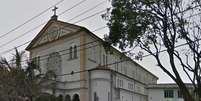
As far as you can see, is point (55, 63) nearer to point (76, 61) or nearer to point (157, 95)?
point (76, 61)

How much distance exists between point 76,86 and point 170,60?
2417 cm

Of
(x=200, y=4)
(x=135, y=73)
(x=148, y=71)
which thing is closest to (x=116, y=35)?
(x=200, y=4)

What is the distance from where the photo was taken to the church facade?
44750 mm

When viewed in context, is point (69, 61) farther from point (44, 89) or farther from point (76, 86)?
point (44, 89)

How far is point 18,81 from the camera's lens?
116ft

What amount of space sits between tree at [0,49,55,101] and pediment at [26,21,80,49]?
1018cm

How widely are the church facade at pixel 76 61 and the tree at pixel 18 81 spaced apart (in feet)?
16.5

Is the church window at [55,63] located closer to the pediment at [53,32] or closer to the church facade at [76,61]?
A: the church facade at [76,61]

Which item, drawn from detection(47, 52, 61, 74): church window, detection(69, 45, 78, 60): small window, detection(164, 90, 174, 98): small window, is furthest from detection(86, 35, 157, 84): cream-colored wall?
detection(164, 90, 174, 98): small window

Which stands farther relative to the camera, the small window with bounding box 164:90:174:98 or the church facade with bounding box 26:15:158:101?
the small window with bounding box 164:90:174:98

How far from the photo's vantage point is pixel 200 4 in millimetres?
20797

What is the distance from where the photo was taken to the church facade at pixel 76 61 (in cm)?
4475

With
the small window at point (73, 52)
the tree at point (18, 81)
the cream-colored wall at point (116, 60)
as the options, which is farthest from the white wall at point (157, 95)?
the tree at point (18, 81)

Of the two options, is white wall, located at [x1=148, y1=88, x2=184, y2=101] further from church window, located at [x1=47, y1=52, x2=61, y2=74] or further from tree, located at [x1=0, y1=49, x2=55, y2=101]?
tree, located at [x1=0, y1=49, x2=55, y2=101]
